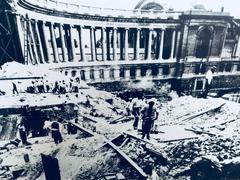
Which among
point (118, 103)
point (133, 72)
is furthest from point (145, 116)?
point (133, 72)

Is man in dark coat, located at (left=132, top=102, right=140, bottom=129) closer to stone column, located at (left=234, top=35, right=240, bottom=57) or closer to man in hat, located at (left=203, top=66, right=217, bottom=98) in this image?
man in hat, located at (left=203, top=66, right=217, bottom=98)

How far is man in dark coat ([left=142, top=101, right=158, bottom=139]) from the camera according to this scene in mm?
8055

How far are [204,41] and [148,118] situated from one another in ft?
16.6

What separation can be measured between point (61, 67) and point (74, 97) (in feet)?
9.72

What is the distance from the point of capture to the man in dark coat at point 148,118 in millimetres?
8055

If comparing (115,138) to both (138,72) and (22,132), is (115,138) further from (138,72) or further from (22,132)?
(138,72)

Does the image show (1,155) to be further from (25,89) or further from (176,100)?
(176,100)

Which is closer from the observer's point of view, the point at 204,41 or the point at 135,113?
the point at 135,113

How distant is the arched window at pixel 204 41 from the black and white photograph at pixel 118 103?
0.21 ft

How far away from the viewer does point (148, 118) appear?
26.5 ft

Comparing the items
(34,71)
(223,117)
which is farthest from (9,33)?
(223,117)

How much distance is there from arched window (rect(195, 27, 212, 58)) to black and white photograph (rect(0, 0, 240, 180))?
2.5 inches

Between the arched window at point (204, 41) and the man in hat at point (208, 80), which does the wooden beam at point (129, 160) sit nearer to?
the man in hat at point (208, 80)

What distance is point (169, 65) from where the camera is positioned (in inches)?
426
